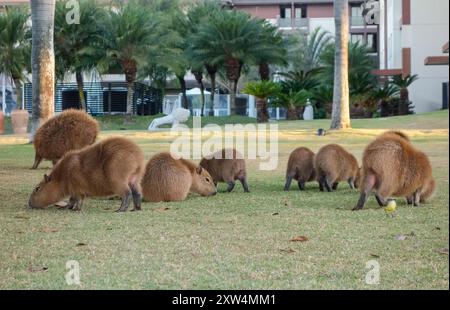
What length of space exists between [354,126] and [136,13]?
15.6 meters

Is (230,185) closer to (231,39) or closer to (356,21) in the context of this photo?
(231,39)

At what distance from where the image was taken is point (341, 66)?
20.7 metres

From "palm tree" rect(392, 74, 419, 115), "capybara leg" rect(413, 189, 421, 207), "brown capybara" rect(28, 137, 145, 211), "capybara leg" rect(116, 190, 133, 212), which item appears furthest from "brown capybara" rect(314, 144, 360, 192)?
"palm tree" rect(392, 74, 419, 115)

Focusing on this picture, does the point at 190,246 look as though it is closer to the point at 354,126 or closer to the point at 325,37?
the point at 354,126

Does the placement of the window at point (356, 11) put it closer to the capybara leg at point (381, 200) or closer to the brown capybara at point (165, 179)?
the brown capybara at point (165, 179)

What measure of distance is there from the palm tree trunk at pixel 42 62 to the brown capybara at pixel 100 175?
28.3 feet

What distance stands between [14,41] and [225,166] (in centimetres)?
3004

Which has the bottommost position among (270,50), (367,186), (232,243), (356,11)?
(232,243)

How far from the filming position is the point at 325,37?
179 feet

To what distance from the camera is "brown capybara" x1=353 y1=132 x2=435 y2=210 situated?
7352mm

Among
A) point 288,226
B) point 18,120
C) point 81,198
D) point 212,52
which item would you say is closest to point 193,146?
point 81,198

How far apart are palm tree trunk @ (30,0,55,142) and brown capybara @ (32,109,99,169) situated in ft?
15.4

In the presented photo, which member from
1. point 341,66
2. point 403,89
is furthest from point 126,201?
point 403,89

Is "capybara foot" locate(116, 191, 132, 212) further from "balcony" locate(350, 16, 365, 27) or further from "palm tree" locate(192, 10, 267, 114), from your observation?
"balcony" locate(350, 16, 365, 27)
